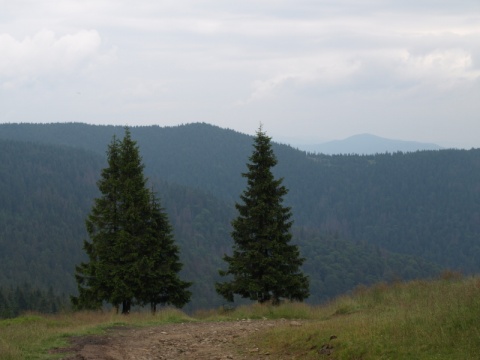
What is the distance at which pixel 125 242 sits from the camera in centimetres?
2455

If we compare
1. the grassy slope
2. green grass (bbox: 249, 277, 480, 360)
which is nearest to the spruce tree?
the grassy slope

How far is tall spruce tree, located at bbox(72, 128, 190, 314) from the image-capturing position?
2444cm

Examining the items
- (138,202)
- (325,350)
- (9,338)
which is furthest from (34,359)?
(138,202)

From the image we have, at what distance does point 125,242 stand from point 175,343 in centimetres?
1168

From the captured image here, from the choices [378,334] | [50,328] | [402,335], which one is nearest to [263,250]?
[50,328]

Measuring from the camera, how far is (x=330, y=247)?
18912cm

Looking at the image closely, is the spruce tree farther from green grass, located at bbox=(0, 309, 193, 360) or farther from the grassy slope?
the grassy slope

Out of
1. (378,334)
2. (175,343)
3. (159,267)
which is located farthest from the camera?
(159,267)

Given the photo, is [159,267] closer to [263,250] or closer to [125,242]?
[125,242]

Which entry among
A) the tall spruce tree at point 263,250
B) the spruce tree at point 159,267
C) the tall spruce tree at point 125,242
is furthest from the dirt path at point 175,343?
the spruce tree at point 159,267

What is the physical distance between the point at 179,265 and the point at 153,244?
1.63 meters

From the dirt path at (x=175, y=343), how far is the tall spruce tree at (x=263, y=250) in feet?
22.8

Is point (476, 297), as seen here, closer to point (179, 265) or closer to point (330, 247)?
point (179, 265)

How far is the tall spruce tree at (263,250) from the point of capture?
2356 centimetres
